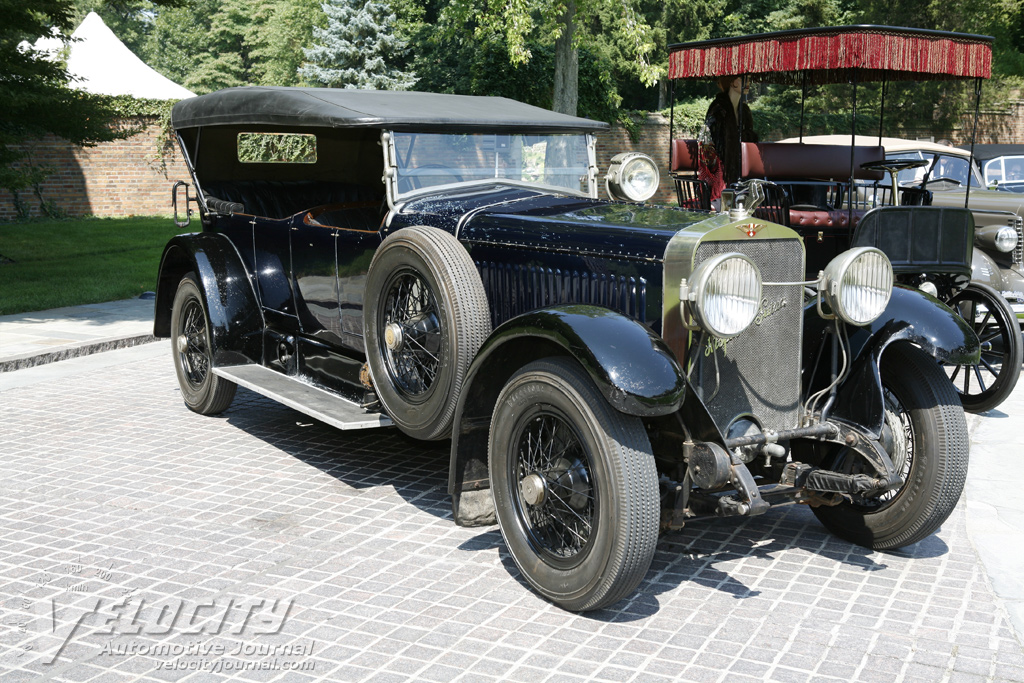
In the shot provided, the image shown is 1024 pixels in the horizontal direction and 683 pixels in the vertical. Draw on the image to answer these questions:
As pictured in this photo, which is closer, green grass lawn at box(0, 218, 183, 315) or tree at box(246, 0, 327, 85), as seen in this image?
green grass lawn at box(0, 218, 183, 315)

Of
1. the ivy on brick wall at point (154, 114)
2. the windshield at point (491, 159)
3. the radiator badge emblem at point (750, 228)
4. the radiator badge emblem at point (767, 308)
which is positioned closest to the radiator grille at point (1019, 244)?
the windshield at point (491, 159)

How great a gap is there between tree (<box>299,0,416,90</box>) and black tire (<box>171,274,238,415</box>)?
19865 millimetres

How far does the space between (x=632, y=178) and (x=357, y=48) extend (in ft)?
72.7

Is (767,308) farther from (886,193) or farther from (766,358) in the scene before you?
(886,193)

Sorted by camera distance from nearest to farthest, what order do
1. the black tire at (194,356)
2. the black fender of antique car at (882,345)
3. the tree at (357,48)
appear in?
the black fender of antique car at (882,345)
the black tire at (194,356)
the tree at (357,48)

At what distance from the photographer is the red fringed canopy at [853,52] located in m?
6.91

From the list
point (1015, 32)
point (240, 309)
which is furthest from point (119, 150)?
point (1015, 32)

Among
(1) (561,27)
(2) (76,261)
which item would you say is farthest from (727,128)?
(1) (561,27)

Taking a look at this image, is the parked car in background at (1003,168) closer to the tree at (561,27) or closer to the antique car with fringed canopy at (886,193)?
the antique car with fringed canopy at (886,193)

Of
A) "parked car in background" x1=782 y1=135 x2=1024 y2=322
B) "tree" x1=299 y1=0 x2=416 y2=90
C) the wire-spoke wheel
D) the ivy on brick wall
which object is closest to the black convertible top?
the wire-spoke wheel

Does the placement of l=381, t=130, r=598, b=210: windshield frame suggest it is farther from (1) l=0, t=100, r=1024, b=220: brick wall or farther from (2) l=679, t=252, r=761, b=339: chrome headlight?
(1) l=0, t=100, r=1024, b=220: brick wall

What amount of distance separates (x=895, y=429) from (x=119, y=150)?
20.4 meters

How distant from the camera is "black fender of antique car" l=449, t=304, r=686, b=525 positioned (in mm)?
3141

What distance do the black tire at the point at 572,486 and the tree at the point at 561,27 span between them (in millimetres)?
14352
